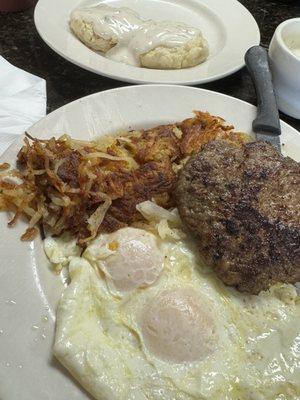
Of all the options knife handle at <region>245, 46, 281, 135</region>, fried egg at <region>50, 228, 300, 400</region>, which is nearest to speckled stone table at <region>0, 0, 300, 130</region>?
knife handle at <region>245, 46, 281, 135</region>

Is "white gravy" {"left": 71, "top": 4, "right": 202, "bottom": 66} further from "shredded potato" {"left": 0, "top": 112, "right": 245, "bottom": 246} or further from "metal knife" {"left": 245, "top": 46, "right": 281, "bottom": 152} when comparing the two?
"shredded potato" {"left": 0, "top": 112, "right": 245, "bottom": 246}

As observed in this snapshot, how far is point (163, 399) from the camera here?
1291 millimetres

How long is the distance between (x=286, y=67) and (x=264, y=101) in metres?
0.35

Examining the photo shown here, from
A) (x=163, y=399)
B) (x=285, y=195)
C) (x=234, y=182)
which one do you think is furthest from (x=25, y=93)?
(x=163, y=399)

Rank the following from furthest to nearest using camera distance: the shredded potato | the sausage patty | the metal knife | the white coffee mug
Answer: the white coffee mug < the metal knife < the shredded potato < the sausage patty

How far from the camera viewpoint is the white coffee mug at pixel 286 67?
224cm

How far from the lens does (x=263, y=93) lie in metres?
2.07

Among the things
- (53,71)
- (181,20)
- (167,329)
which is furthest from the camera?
(181,20)

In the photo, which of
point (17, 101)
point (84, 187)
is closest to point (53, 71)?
A: point (17, 101)

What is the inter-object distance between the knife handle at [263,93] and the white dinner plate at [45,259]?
0.05 metres

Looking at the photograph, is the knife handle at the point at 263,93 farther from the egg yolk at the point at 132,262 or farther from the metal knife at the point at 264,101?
the egg yolk at the point at 132,262

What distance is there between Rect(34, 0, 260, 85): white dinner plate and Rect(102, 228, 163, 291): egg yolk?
96 cm

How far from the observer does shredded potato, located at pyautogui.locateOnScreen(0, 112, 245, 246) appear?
1.59 m

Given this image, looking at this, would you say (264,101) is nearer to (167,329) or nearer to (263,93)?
(263,93)
